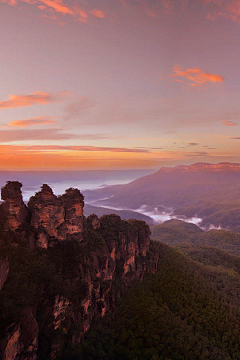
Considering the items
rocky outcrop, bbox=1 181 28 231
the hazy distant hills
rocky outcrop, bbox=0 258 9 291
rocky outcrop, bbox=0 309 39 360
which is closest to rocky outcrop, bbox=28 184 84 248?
rocky outcrop, bbox=1 181 28 231

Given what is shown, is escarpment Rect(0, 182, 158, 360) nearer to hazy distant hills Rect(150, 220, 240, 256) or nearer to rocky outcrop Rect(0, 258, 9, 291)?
rocky outcrop Rect(0, 258, 9, 291)

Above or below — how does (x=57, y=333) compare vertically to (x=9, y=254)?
below

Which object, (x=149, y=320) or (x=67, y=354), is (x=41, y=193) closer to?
(x=67, y=354)

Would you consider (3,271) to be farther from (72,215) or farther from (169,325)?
(169,325)

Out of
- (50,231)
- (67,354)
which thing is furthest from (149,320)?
(50,231)

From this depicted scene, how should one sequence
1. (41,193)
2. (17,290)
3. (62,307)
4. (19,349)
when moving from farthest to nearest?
(41,193), (62,307), (17,290), (19,349)

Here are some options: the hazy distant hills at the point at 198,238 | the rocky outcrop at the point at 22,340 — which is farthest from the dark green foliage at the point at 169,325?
the hazy distant hills at the point at 198,238

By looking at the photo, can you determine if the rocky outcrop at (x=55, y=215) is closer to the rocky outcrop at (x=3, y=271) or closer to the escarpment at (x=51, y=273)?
the escarpment at (x=51, y=273)
